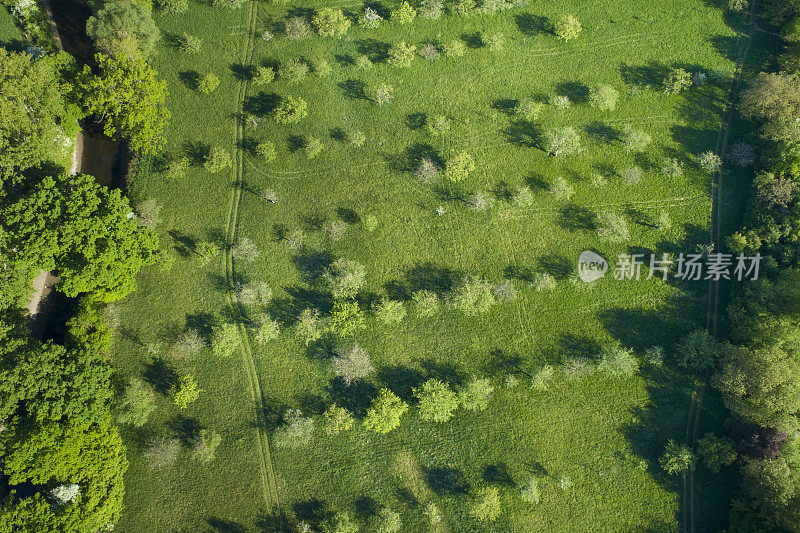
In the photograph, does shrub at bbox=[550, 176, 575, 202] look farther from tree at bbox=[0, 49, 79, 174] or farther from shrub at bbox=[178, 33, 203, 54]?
tree at bbox=[0, 49, 79, 174]

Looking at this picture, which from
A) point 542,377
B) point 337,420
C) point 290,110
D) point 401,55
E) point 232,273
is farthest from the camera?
point 401,55

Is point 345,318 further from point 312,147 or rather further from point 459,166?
point 459,166

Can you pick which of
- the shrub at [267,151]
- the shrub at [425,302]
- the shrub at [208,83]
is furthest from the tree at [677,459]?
the shrub at [208,83]

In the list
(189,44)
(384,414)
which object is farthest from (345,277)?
(189,44)

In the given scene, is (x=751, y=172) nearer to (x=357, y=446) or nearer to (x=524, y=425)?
(x=524, y=425)

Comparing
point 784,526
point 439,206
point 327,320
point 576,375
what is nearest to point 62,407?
point 327,320
